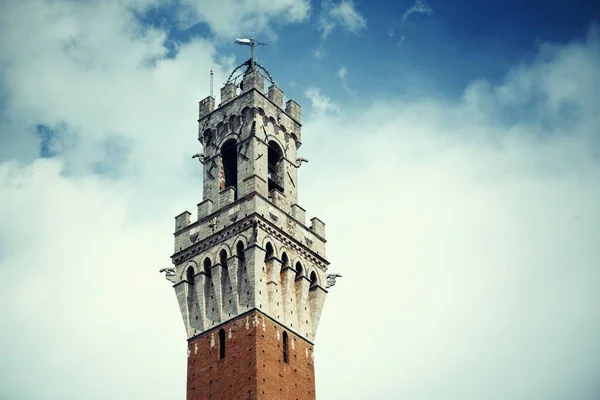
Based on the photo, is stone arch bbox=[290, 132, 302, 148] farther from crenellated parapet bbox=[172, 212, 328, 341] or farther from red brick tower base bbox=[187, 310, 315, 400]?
red brick tower base bbox=[187, 310, 315, 400]

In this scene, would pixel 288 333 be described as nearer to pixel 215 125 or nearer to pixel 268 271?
pixel 268 271

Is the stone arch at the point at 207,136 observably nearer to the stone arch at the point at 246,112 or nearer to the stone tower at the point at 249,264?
the stone tower at the point at 249,264

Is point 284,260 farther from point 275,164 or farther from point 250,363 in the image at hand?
point 275,164

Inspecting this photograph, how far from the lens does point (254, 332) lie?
56.3 metres

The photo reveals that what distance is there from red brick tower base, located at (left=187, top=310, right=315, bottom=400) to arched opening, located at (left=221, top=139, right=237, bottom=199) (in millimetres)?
11856

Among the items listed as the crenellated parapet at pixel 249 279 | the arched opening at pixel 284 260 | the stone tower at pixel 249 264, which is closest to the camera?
the stone tower at pixel 249 264

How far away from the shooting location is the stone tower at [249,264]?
186 feet

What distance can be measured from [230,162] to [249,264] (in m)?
10.9

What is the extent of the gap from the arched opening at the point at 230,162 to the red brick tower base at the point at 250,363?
1186 cm

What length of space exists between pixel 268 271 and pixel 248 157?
8.08m

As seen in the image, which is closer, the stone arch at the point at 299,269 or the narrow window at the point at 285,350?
the narrow window at the point at 285,350

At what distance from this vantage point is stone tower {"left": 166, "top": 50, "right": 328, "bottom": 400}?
56.8 metres

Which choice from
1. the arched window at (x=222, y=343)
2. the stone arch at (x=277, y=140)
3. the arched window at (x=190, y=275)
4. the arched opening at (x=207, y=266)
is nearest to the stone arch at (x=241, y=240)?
the arched opening at (x=207, y=266)

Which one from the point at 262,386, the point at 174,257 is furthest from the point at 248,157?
the point at 262,386
